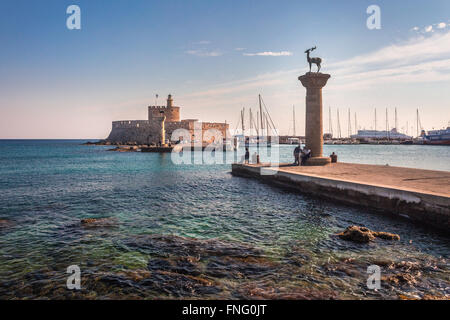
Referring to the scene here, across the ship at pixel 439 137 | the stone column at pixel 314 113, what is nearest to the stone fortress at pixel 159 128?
the stone column at pixel 314 113

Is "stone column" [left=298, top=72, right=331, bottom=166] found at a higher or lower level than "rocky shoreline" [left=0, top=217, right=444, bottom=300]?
higher

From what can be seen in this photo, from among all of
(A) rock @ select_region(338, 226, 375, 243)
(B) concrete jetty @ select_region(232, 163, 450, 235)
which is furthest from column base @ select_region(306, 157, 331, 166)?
(A) rock @ select_region(338, 226, 375, 243)

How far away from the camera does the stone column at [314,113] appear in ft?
48.8

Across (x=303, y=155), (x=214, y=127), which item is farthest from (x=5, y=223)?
(x=214, y=127)

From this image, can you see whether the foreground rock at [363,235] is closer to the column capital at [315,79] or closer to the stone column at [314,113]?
the stone column at [314,113]

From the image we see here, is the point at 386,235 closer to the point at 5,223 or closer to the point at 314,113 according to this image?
the point at 314,113

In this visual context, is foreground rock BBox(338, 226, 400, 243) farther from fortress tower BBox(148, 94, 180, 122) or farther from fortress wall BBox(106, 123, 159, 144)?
fortress tower BBox(148, 94, 180, 122)

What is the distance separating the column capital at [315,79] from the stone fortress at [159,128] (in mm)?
47403

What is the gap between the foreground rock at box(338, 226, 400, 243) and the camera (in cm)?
624

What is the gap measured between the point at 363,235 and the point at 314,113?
9.96 metres

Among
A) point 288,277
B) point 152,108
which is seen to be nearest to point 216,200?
point 288,277

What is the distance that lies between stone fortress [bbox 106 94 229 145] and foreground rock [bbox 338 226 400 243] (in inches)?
2177
